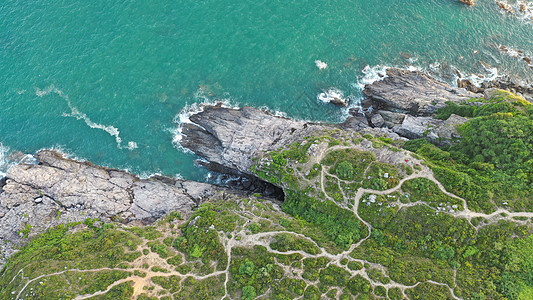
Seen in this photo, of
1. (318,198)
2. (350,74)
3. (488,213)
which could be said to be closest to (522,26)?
(350,74)

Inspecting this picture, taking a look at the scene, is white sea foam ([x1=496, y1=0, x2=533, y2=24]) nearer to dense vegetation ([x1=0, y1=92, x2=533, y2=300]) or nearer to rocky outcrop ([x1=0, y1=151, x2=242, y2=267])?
dense vegetation ([x1=0, y1=92, x2=533, y2=300])

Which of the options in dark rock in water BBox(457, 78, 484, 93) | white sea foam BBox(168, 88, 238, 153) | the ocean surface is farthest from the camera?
dark rock in water BBox(457, 78, 484, 93)

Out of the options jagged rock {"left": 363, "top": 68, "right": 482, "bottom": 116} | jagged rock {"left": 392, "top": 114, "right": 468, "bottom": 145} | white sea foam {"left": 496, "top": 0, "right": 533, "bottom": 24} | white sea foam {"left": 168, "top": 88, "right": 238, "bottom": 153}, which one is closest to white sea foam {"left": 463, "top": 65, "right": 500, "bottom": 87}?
jagged rock {"left": 363, "top": 68, "right": 482, "bottom": 116}

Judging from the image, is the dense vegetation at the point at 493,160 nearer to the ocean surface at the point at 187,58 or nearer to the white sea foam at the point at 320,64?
the ocean surface at the point at 187,58

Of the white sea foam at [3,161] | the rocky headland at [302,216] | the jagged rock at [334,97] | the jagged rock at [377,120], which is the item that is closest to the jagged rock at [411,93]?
the rocky headland at [302,216]

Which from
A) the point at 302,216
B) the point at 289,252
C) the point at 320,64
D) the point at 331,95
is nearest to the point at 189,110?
the point at 331,95

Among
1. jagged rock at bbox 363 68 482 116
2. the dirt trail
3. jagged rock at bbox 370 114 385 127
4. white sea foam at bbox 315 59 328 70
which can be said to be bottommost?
the dirt trail
